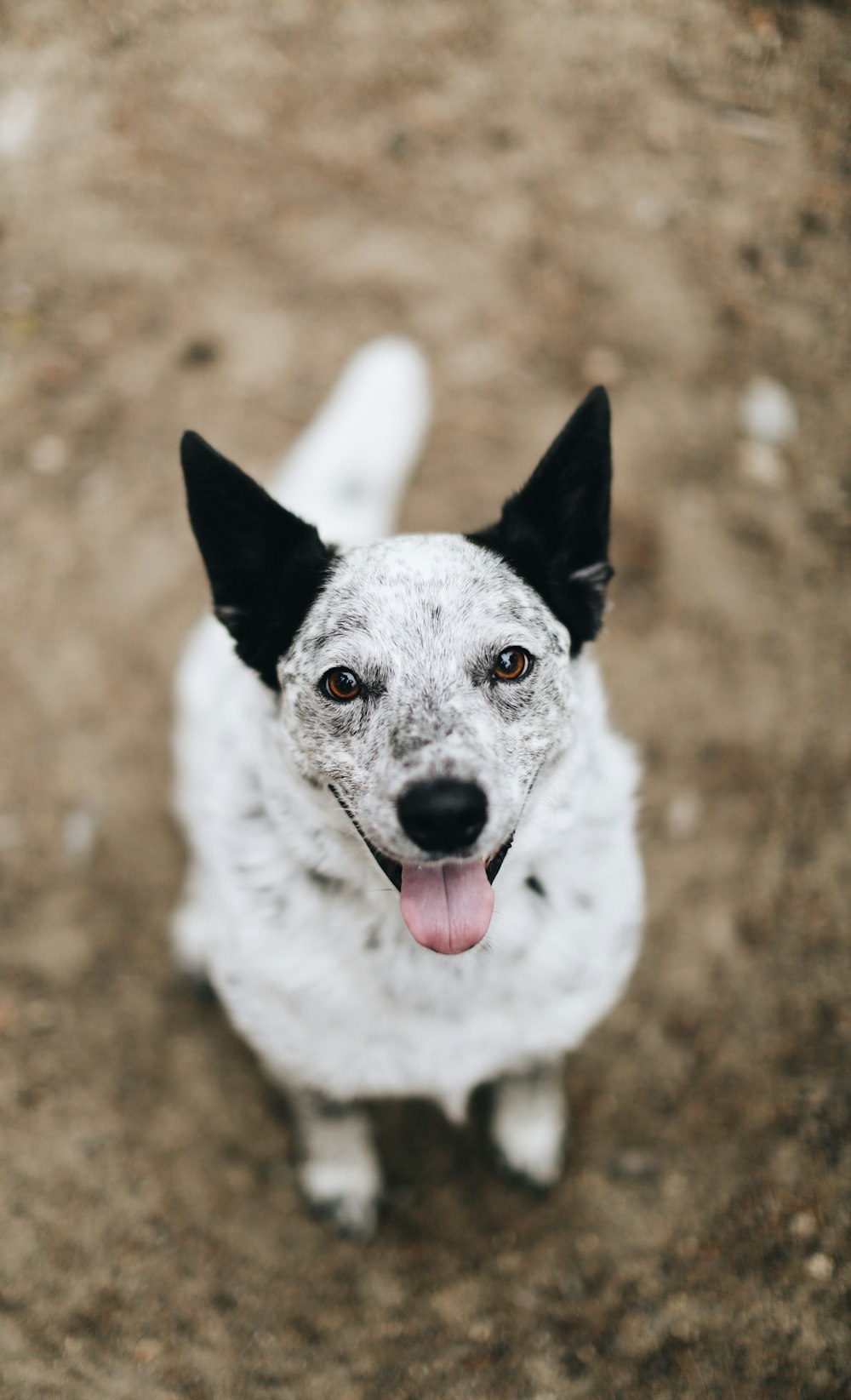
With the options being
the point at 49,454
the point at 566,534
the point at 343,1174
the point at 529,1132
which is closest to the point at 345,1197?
the point at 343,1174

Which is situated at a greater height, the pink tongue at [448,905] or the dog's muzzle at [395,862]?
the dog's muzzle at [395,862]

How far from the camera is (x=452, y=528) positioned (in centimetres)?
441

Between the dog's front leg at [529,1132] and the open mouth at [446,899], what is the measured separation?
133 centimetres

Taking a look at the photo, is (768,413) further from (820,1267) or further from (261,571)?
(820,1267)

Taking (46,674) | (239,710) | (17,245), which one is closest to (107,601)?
(46,674)

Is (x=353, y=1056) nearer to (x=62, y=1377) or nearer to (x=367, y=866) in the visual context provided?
(x=367, y=866)

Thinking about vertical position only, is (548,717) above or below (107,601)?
above

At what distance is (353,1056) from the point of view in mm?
2523

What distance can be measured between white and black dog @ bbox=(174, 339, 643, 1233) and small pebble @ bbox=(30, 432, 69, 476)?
7.51 ft

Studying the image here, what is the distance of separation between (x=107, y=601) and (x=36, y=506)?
690mm

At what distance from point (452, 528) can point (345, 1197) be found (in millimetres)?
3068

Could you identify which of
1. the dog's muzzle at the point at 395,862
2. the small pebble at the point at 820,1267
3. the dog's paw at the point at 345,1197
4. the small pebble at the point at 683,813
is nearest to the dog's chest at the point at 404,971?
the dog's muzzle at the point at 395,862

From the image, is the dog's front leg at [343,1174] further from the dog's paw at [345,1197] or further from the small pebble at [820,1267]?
the small pebble at [820,1267]

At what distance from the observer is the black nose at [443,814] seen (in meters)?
1.81
